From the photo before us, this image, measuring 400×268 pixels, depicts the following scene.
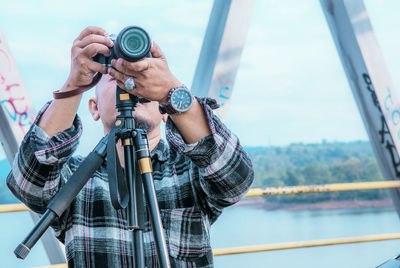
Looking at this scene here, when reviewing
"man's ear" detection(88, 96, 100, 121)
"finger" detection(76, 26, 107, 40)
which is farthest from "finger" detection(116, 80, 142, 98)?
"man's ear" detection(88, 96, 100, 121)

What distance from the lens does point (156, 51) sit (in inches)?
32.4

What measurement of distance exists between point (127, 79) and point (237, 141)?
0.30 meters

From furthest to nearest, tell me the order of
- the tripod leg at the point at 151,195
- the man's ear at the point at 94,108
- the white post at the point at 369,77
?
the white post at the point at 369,77 < the man's ear at the point at 94,108 < the tripod leg at the point at 151,195

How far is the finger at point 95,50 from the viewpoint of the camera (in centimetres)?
82

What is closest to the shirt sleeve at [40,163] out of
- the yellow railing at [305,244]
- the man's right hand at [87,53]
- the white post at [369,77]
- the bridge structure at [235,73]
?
the man's right hand at [87,53]

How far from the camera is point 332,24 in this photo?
2.39 meters

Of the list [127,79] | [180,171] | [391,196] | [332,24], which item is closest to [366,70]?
[332,24]

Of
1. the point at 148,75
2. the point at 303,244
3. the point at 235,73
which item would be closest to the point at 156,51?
the point at 148,75

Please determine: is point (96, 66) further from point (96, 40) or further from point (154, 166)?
point (154, 166)

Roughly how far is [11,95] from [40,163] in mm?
870

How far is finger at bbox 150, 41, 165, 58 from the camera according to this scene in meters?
0.82

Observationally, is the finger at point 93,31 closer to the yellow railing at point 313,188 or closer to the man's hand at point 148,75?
the man's hand at point 148,75

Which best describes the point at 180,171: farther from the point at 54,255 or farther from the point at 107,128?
the point at 54,255

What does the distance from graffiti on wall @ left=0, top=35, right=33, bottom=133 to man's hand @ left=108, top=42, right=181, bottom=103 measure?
1004mm
